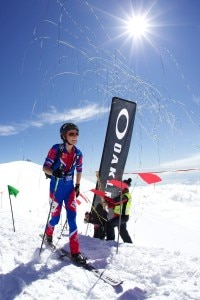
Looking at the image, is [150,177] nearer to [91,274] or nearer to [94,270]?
[94,270]

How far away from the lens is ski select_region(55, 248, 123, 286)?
15.0 ft

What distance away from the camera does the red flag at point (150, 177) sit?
20.0 feet

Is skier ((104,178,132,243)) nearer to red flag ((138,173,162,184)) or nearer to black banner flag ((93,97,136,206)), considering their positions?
black banner flag ((93,97,136,206))

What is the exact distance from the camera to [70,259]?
5.61 meters

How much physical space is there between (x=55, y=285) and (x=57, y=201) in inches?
83.4

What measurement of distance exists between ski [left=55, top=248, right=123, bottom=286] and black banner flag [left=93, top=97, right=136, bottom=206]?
360 cm

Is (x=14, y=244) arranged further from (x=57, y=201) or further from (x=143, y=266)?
(x=143, y=266)

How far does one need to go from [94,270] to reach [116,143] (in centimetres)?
523

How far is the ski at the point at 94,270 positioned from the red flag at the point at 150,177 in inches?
80.2

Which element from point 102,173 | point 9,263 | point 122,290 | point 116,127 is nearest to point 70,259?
point 9,263

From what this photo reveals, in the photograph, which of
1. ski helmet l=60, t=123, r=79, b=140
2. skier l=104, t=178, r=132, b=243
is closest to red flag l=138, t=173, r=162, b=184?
ski helmet l=60, t=123, r=79, b=140

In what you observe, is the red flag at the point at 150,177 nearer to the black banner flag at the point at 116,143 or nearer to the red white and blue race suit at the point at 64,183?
the red white and blue race suit at the point at 64,183

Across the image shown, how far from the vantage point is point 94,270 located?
16.7 ft

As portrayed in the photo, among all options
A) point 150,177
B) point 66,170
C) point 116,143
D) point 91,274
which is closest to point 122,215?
point 150,177
